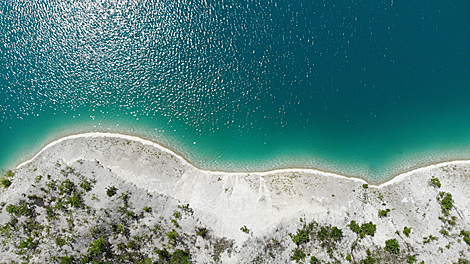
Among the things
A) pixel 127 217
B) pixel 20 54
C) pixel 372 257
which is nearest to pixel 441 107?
pixel 372 257

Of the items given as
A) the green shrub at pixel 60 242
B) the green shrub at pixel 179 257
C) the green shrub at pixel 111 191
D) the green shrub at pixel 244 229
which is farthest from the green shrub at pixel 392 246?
the green shrub at pixel 60 242

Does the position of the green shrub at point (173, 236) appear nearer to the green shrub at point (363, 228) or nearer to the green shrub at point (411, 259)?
the green shrub at point (363, 228)

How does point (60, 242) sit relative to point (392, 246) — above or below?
below

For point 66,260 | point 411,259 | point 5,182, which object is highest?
point 5,182

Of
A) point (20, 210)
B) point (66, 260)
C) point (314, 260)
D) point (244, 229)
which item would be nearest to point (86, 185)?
point (20, 210)

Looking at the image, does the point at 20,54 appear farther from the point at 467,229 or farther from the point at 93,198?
the point at 467,229

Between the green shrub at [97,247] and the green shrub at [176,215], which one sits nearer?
the green shrub at [97,247]

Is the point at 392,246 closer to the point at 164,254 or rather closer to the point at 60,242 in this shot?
the point at 164,254
